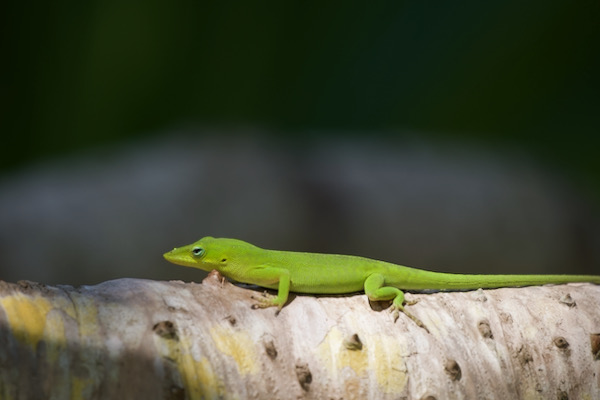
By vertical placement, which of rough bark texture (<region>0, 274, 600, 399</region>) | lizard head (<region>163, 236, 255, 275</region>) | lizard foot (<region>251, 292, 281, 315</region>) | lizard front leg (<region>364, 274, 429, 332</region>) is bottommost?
rough bark texture (<region>0, 274, 600, 399</region>)

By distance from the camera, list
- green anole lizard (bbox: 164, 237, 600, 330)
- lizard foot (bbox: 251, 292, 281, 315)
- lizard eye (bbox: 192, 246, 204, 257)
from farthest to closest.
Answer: lizard eye (bbox: 192, 246, 204, 257), green anole lizard (bbox: 164, 237, 600, 330), lizard foot (bbox: 251, 292, 281, 315)

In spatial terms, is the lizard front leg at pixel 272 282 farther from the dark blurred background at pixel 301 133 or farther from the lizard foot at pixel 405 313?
the dark blurred background at pixel 301 133

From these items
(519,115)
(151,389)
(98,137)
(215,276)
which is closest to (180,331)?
(151,389)

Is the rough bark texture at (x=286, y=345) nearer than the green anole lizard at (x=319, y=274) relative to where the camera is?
Yes

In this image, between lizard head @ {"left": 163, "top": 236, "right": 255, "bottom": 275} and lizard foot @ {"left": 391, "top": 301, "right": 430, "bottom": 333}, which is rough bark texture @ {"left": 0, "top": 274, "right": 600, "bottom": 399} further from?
lizard head @ {"left": 163, "top": 236, "right": 255, "bottom": 275}

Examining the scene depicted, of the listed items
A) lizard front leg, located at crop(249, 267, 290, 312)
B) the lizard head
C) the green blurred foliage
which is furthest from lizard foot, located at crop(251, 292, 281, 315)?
the green blurred foliage

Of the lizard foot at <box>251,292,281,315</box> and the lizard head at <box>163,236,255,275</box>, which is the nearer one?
→ the lizard foot at <box>251,292,281,315</box>

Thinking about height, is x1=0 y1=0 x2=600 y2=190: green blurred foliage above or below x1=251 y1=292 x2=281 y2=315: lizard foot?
above

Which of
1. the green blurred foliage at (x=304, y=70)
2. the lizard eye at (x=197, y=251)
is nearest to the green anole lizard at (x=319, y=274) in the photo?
the lizard eye at (x=197, y=251)
